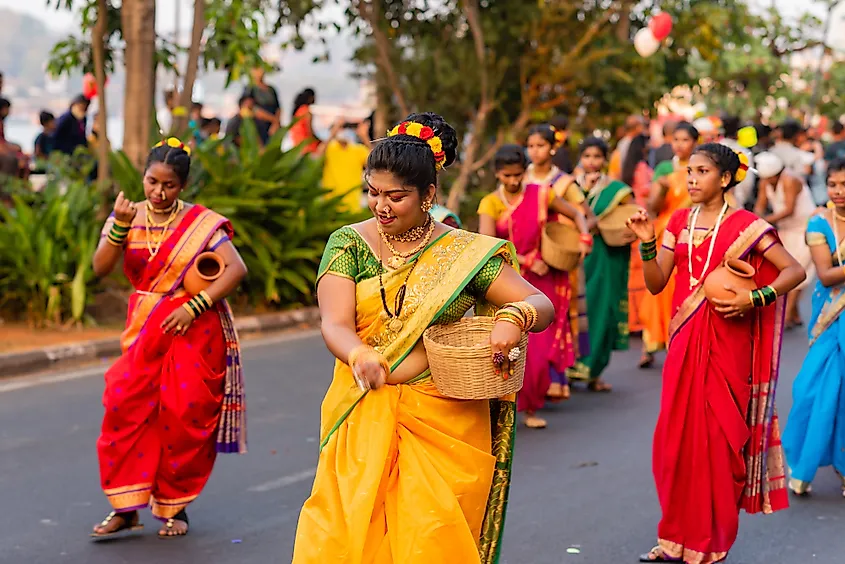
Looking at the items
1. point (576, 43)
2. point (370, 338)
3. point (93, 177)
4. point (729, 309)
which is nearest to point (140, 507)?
point (370, 338)

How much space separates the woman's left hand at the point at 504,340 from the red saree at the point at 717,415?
195 cm

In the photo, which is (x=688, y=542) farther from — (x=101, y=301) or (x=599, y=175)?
(x=101, y=301)

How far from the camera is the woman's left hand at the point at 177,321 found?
19.4 ft

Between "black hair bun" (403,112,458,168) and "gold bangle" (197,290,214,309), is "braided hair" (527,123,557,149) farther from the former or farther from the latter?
"black hair bun" (403,112,458,168)

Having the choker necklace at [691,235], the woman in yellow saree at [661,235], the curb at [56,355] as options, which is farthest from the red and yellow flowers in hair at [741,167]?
the curb at [56,355]

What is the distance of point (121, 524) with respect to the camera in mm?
6121

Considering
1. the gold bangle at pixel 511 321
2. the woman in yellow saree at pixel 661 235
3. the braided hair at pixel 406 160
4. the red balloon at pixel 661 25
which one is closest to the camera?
the gold bangle at pixel 511 321

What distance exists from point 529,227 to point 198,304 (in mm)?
3055

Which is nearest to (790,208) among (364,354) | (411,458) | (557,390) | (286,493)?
(557,390)

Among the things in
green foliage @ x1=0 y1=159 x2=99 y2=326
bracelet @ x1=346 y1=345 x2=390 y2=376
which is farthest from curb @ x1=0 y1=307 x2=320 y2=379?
bracelet @ x1=346 y1=345 x2=390 y2=376

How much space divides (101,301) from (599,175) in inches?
175

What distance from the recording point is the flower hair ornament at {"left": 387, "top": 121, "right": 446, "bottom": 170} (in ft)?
13.9

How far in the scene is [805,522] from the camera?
21.6 feet

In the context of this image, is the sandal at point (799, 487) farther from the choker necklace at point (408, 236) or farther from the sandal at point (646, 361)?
the sandal at point (646, 361)
